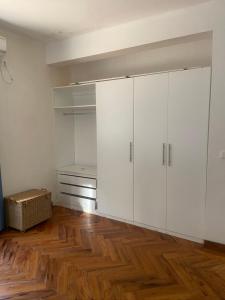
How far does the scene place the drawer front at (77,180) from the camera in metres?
3.76

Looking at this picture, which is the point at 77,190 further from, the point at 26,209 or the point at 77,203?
the point at 26,209

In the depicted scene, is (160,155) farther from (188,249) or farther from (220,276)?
(220,276)

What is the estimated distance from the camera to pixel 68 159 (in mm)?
4395

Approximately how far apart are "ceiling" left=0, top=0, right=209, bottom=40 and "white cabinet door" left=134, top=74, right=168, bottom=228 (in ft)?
2.42

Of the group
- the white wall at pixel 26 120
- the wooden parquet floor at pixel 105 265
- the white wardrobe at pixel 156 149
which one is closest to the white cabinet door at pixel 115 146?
the white wardrobe at pixel 156 149

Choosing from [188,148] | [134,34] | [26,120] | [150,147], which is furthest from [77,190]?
[134,34]

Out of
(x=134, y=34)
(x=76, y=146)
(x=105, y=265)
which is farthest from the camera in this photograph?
(x=76, y=146)

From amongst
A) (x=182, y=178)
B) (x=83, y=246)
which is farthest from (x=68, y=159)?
(x=182, y=178)

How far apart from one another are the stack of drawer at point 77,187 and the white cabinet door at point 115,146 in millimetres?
195

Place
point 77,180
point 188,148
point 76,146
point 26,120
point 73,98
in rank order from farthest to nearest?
point 76,146, point 73,98, point 77,180, point 26,120, point 188,148

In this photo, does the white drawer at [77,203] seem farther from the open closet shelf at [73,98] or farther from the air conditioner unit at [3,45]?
the air conditioner unit at [3,45]

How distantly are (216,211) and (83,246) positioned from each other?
1.55 m

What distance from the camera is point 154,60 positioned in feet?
11.6

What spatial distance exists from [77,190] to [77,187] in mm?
53
